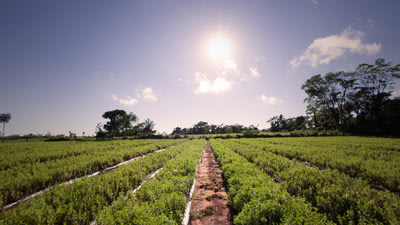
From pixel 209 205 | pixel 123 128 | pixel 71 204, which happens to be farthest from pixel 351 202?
pixel 123 128

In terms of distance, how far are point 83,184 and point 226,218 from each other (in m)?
5.52

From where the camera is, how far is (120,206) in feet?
12.4

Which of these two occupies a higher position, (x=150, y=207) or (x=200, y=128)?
(x=200, y=128)

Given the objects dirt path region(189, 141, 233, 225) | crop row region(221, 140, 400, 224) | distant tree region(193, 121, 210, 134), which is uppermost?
distant tree region(193, 121, 210, 134)

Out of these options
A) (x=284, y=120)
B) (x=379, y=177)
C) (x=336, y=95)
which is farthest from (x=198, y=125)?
(x=379, y=177)

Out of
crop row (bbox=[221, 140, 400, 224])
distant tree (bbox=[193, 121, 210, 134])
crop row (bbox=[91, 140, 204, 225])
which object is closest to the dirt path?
crop row (bbox=[91, 140, 204, 225])

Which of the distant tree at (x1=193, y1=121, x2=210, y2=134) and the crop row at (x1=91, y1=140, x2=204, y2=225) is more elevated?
the distant tree at (x1=193, y1=121, x2=210, y2=134)

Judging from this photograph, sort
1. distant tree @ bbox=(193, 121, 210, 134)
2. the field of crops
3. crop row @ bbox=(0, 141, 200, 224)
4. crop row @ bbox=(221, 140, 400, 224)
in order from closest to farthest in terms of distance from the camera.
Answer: crop row @ bbox=(0, 141, 200, 224)
the field of crops
crop row @ bbox=(221, 140, 400, 224)
distant tree @ bbox=(193, 121, 210, 134)

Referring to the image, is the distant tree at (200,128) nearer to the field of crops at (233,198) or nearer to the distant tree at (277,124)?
the distant tree at (277,124)

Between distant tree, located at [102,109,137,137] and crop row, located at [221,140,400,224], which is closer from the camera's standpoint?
crop row, located at [221,140,400,224]

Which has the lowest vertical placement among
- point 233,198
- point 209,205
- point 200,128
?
point 209,205

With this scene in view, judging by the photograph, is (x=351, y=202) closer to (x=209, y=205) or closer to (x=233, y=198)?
(x=233, y=198)

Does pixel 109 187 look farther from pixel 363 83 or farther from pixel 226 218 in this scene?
pixel 363 83

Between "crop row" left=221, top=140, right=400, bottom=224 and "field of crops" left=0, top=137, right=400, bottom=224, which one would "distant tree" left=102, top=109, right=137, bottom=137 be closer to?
"field of crops" left=0, top=137, right=400, bottom=224
